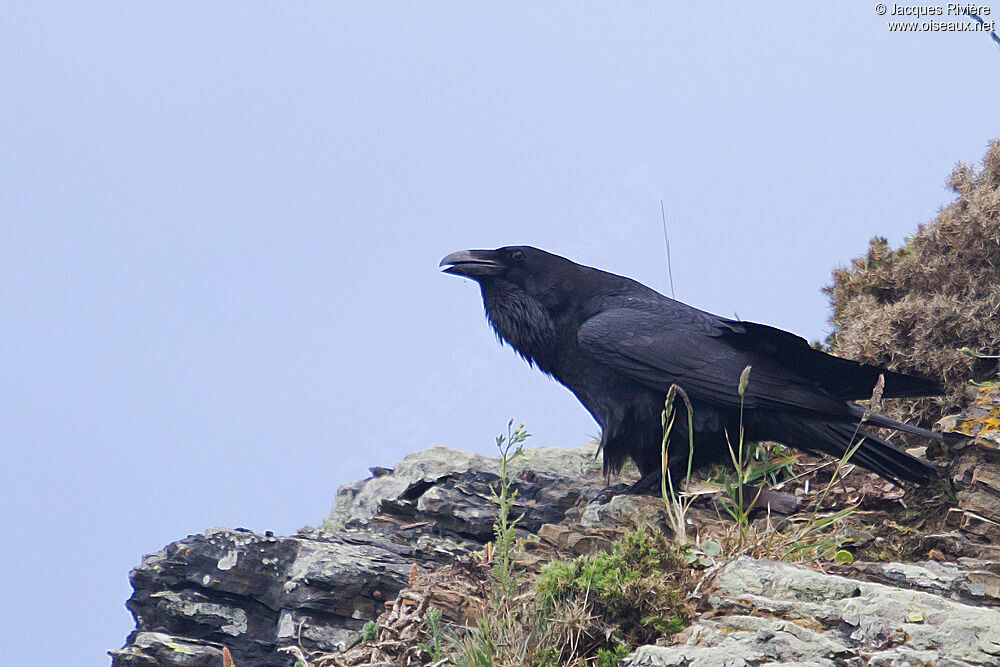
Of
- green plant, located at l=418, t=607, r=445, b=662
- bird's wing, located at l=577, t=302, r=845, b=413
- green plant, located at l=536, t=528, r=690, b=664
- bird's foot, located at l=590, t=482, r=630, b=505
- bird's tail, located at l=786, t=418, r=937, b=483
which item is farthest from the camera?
bird's foot, located at l=590, t=482, r=630, b=505

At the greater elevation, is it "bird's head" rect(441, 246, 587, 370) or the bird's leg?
"bird's head" rect(441, 246, 587, 370)

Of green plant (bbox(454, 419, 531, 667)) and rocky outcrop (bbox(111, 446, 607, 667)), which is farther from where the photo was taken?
rocky outcrop (bbox(111, 446, 607, 667))

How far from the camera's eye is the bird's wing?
6.16 metres

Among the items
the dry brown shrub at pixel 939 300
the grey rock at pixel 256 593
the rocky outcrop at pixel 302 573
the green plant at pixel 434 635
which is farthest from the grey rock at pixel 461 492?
the dry brown shrub at pixel 939 300

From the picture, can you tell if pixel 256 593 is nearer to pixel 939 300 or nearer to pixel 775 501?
pixel 775 501

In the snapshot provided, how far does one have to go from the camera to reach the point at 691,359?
20.9 ft

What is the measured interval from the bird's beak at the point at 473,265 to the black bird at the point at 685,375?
335mm

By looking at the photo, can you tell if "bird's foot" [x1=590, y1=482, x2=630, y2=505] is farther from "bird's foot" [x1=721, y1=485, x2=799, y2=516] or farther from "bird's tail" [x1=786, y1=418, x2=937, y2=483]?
"bird's tail" [x1=786, y1=418, x2=937, y2=483]

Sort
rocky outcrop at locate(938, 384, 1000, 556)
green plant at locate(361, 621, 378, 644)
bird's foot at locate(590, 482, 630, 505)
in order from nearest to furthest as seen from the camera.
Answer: green plant at locate(361, 621, 378, 644), rocky outcrop at locate(938, 384, 1000, 556), bird's foot at locate(590, 482, 630, 505)

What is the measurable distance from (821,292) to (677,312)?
9.44ft

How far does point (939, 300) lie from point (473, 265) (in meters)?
3.43

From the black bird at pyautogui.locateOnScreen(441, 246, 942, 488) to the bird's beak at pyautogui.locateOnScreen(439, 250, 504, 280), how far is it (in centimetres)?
33

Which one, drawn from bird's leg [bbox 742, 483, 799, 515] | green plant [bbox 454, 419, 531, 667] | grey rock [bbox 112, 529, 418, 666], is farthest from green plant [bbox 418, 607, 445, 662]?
bird's leg [bbox 742, 483, 799, 515]

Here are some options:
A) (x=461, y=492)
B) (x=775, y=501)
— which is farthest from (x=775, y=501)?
(x=461, y=492)
